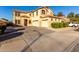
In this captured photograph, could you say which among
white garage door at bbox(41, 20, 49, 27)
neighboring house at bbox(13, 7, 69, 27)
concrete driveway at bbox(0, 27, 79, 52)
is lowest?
concrete driveway at bbox(0, 27, 79, 52)

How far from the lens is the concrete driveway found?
455 cm

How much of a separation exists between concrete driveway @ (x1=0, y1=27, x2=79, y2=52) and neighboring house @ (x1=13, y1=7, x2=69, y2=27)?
125mm

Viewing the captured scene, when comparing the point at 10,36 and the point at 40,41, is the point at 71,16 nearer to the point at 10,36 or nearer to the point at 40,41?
the point at 40,41

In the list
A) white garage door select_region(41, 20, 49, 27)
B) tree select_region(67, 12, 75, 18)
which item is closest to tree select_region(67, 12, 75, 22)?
tree select_region(67, 12, 75, 18)

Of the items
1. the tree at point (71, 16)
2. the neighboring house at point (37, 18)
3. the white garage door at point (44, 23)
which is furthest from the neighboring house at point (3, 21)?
the tree at point (71, 16)

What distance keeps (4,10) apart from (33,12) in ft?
1.97

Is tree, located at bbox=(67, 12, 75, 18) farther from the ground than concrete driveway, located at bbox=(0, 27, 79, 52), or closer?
farther from the ground

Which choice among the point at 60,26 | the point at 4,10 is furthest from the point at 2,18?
the point at 60,26

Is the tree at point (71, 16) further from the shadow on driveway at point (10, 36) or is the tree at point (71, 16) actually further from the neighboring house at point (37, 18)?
the shadow on driveway at point (10, 36)

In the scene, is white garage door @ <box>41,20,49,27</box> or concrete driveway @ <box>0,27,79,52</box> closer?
concrete driveway @ <box>0,27,79,52</box>

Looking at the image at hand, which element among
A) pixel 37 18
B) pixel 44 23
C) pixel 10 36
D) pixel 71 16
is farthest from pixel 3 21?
pixel 71 16

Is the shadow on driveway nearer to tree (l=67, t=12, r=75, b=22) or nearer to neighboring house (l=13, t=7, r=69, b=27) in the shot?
neighboring house (l=13, t=7, r=69, b=27)

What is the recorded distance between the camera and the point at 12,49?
454 centimetres
